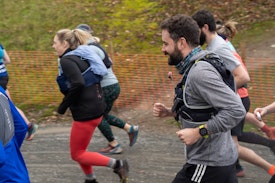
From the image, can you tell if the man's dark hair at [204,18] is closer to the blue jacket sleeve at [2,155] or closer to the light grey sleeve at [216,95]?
the light grey sleeve at [216,95]

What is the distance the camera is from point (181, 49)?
11.2 feet

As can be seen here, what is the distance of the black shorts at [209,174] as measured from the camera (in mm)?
3500

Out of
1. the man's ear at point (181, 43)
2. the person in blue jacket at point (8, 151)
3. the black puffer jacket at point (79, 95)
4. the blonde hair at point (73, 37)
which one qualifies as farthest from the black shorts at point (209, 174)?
the blonde hair at point (73, 37)

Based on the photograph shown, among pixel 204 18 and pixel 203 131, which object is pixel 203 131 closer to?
pixel 203 131

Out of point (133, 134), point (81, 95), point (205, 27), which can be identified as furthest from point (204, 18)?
point (133, 134)

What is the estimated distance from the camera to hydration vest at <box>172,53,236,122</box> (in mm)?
3327

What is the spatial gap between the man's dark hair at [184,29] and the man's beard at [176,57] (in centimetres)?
8

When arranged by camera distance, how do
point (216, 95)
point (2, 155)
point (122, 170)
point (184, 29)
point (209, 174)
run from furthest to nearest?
point (122, 170) → point (209, 174) → point (184, 29) → point (216, 95) → point (2, 155)

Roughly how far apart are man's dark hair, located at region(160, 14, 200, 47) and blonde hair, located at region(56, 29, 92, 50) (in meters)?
2.07

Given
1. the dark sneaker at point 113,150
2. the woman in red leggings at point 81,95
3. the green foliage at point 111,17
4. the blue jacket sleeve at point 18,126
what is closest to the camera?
the blue jacket sleeve at point 18,126

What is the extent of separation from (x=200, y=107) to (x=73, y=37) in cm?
232

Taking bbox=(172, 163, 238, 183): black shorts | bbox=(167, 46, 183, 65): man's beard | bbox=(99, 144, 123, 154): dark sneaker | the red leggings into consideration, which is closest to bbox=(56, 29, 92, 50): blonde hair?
the red leggings

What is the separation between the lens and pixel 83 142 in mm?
5293

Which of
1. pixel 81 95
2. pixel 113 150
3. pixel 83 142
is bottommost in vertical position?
pixel 113 150
